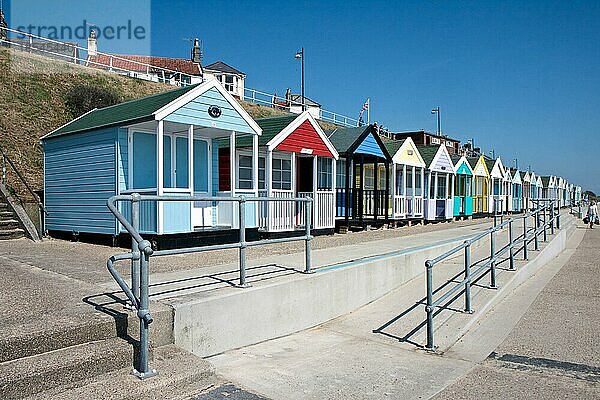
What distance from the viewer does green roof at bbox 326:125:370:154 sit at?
58.5 feet

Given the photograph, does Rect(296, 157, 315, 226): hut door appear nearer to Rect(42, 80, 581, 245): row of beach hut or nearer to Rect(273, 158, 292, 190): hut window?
Rect(42, 80, 581, 245): row of beach hut

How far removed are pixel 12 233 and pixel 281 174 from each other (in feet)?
23.9

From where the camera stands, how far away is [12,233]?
43.6ft

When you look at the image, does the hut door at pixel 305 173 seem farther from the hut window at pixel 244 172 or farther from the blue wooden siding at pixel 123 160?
the blue wooden siding at pixel 123 160

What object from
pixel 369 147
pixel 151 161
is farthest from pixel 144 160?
pixel 369 147

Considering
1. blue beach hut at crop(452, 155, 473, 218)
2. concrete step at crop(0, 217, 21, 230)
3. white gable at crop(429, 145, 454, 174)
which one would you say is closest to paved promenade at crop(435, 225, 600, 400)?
concrete step at crop(0, 217, 21, 230)

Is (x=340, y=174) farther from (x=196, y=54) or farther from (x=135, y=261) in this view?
(x=196, y=54)

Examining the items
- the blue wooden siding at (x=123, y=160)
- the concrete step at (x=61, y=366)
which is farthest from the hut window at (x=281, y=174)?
the concrete step at (x=61, y=366)

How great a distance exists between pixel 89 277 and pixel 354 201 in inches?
505

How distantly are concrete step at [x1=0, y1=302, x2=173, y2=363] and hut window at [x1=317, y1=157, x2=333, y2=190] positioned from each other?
13.7 m

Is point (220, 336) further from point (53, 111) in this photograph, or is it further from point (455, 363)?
point (53, 111)

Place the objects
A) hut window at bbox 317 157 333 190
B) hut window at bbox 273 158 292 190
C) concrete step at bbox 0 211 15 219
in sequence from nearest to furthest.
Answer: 1. concrete step at bbox 0 211 15 219
2. hut window at bbox 273 158 292 190
3. hut window at bbox 317 157 333 190

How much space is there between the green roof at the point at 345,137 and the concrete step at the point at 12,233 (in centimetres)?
946

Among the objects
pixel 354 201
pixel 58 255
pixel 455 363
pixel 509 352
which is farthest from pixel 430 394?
pixel 354 201
